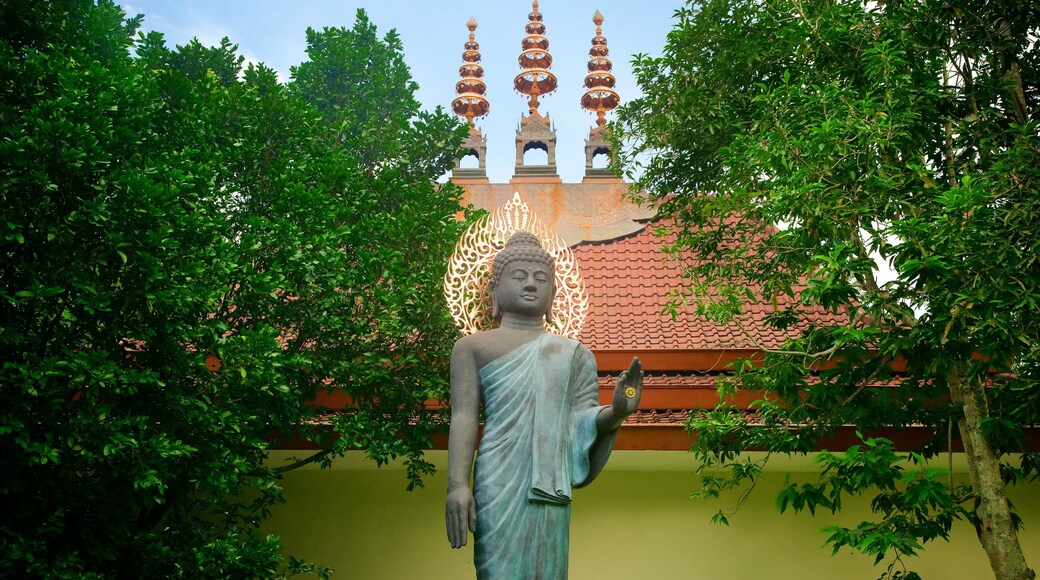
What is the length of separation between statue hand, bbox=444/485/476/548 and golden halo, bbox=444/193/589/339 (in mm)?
1498

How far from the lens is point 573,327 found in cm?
648

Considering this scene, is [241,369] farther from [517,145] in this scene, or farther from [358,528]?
[517,145]

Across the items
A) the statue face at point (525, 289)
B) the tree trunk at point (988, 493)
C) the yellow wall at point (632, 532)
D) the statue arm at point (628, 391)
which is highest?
the statue face at point (525, 289)

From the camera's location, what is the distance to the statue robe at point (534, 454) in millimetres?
4727

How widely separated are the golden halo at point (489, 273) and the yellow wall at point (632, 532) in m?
3.79

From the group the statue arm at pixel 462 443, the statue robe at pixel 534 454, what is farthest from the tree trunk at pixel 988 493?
the statue arm at pixel 462 443

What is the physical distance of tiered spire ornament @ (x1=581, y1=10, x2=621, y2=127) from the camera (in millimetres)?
17969

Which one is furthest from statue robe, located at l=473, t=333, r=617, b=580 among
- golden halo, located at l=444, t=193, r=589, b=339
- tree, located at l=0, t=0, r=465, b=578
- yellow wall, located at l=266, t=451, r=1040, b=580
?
yellow wall, located at l=266, t=451, r=1040, b=580

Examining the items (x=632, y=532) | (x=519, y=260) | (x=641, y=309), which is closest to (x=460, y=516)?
(x=519, y=260)

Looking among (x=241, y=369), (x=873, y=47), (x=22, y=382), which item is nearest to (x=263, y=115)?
(x=241, y=369)

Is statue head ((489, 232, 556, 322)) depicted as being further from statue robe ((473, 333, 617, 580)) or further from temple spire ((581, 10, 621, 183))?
temple spire ((581, 10, 621, 183))

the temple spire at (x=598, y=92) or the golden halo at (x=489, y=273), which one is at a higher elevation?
the temple spire at (x=598, y=92)

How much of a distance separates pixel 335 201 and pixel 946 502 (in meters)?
5.38

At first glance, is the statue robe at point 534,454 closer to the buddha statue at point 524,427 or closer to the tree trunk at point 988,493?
the buddha statue at point 524,427
